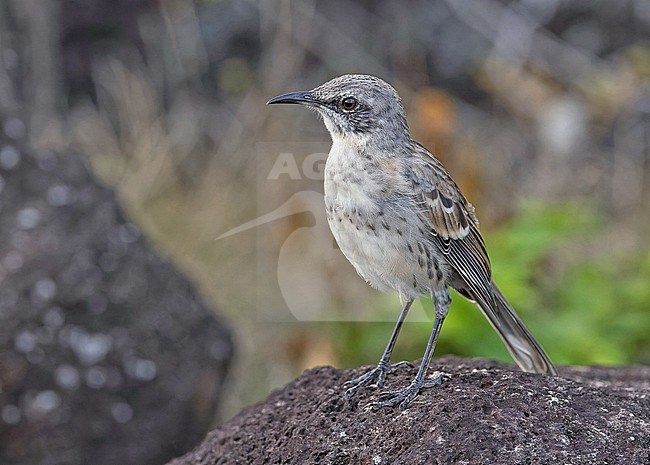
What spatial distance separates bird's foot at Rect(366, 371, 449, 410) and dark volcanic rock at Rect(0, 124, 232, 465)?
2.45 m

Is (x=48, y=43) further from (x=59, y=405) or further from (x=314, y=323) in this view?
(x=59, y=405)

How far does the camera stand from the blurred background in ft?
24.0

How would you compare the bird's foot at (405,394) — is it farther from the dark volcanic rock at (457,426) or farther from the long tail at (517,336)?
the long tail at (517,336)

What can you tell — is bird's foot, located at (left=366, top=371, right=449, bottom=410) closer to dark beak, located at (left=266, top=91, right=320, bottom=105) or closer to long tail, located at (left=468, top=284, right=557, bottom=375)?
long tail, located at (left=468, top=284, right=557, bottom=375)

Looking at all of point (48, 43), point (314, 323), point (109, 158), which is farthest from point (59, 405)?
point (48, 43)

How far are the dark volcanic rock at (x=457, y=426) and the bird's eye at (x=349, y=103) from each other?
119 centimetres

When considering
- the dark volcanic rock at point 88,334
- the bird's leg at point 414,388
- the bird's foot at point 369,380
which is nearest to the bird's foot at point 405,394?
the bird's leg at point 414,388

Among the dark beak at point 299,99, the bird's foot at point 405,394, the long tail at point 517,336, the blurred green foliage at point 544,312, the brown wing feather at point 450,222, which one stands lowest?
the blurred green foliage at point 544,312

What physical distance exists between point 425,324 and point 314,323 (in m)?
1.55

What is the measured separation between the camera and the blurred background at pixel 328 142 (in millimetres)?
7316

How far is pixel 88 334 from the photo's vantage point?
5.84 meters

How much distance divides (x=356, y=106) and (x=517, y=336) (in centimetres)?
130

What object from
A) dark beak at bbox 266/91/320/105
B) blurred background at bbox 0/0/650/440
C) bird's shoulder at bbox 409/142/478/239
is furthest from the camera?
blurred background at bbox 0/0/650/440

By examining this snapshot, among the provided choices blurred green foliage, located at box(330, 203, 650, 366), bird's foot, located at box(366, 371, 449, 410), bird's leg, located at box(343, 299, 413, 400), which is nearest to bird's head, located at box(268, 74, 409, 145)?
bird's leg, located at box(343, 299, 413, 400)
